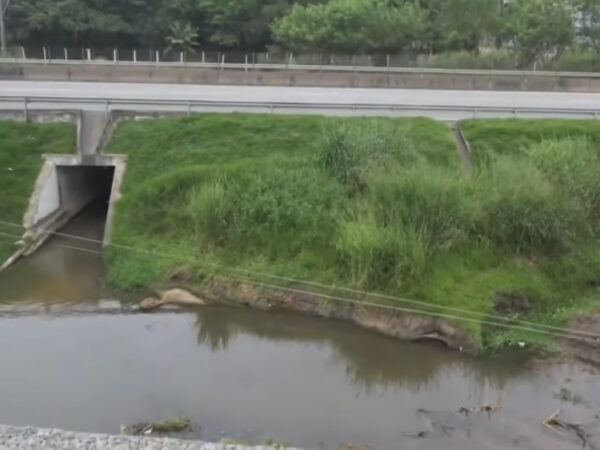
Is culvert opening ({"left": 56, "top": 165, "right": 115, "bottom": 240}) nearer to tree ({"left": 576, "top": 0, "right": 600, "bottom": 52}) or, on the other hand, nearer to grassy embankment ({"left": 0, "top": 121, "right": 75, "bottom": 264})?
grassy embankment ({"left": 0, "top": 121, "right": 75, "bottom": 264})

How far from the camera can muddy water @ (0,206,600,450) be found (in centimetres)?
1207

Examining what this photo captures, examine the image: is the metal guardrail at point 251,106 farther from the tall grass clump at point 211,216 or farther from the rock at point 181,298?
the rock at point 181,298

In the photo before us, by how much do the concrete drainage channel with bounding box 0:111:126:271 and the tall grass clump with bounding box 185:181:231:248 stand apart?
108 inches

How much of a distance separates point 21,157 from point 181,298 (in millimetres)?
7147

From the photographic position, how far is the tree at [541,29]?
119 ft

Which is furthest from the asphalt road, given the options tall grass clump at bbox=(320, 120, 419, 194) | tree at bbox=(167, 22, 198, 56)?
tree at bbox=(167, 22, 198, 56)

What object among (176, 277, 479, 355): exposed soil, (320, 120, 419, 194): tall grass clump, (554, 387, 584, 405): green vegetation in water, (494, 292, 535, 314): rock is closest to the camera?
(554, 387, 584, 405): green vegetation in water

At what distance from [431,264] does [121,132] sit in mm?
10038

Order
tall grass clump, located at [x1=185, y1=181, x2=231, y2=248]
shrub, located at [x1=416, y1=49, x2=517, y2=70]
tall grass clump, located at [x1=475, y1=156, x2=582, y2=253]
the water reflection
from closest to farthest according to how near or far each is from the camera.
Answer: the water reflection → tall grass clump, located at [x1=475, y1=156, x2=582, y2=253] → tall grass clump, located at [x1=185, y1=181, x2=231, y2=248] → shrub, located at [x1=416, y1=49, x2=517, y2=70]

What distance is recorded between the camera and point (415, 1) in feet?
130

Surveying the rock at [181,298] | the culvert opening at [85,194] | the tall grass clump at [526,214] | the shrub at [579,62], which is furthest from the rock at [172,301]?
the shrub at [579,62]

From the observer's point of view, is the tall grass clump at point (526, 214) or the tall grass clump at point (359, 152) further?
the tall grass clump at point (359, 152)

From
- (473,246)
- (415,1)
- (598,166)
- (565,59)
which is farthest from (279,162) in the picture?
(415,1)

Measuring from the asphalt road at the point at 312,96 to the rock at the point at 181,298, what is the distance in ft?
23.2
